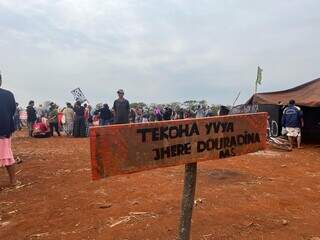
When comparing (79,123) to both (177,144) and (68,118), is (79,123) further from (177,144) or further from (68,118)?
(177,144)

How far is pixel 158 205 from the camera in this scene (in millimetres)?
6504

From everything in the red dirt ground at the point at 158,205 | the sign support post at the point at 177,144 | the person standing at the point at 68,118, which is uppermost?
the person standing at the point at 68,118

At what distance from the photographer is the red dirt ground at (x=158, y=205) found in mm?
5492

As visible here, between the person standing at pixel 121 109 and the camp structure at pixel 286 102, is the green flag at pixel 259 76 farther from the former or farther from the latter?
the person standing at pixel 121 109

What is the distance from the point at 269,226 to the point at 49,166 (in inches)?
244

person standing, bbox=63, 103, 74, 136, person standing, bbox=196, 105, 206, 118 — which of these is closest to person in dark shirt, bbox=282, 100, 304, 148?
person standing, bbox=63, 103, 74, 136

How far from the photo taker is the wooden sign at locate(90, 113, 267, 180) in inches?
142

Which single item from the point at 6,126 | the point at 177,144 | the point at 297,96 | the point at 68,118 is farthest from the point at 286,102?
the point at 177,144

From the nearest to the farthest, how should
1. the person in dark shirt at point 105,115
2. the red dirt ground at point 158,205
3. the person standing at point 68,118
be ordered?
the red dirt ground at point 158,205, the person in dark shirt at point 105,115, the person standing at point 68,118

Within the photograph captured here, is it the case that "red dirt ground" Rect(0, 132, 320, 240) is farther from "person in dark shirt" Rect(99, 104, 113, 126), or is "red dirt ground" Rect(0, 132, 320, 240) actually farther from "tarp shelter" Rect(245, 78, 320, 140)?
"person in dark shirt" Rect(99, 104, 113, 126)

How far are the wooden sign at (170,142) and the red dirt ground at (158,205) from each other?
1.38 metres

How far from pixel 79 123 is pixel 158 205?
52.8 ft

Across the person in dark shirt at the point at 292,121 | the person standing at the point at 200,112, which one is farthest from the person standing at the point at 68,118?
the person standing at the point at 200,112

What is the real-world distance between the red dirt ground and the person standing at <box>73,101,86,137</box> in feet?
37.5
